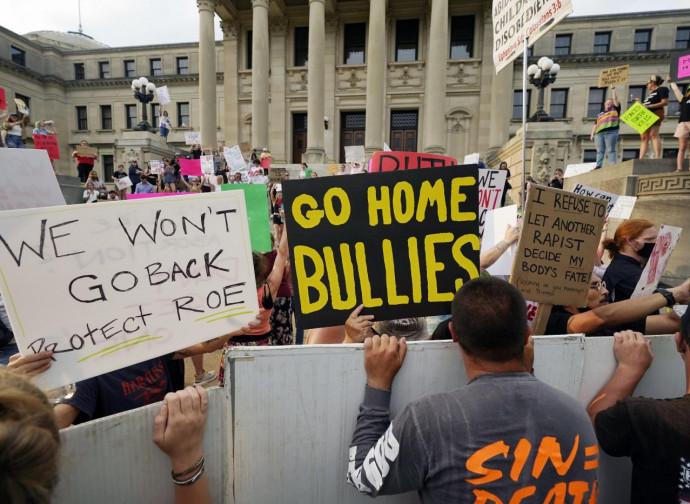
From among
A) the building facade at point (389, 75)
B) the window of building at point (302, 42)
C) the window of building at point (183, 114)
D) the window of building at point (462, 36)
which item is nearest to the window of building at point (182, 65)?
A: the building facade at point (389, 75)

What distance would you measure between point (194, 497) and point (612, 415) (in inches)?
59.0

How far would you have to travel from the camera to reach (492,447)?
1.12 m

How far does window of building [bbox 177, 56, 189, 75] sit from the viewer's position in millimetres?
35594

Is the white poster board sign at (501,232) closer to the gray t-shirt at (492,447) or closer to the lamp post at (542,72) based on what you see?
the gray t-shirt at (492,447)

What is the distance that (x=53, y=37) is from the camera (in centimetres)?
4634

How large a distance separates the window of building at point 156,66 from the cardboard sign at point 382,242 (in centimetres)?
4186

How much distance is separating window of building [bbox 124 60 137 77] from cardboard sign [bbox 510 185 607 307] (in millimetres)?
43780

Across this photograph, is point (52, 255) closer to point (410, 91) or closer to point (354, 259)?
point (354, 259)

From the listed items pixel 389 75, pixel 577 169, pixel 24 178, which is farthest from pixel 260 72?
pixel 24 178

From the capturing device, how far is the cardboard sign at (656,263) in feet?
7.48

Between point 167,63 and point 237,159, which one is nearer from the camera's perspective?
point 237,159

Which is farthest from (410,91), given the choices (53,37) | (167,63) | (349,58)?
(53,37)

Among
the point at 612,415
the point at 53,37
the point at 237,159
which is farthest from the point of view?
the point at 53,37

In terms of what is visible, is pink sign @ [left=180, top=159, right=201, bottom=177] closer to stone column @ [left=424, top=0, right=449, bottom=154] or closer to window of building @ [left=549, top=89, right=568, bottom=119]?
stone column @ [left=424, top=0, right=449, bottom=154]
